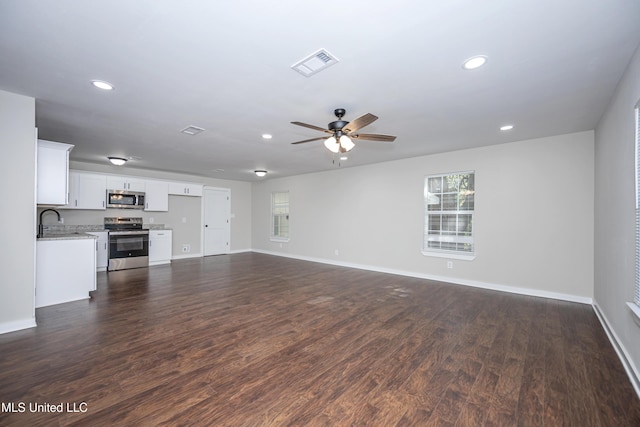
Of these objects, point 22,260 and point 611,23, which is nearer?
point 611,23

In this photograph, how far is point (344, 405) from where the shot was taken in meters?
1.81

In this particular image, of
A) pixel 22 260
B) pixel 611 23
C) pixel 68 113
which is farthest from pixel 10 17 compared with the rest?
pixel 611 23

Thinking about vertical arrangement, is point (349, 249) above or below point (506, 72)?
below

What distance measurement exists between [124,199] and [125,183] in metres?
0.40

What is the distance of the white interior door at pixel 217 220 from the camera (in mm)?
8492

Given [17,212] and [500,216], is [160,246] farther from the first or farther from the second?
[500,216]

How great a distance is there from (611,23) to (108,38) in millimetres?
3492

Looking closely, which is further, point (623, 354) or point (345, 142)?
point (345, 142)

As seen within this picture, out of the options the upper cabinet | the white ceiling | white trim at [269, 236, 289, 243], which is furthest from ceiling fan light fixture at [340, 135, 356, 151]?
white trim at [269, 236, 289, 243]

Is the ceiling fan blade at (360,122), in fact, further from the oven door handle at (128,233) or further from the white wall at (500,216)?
the oven door handle at (128,233)

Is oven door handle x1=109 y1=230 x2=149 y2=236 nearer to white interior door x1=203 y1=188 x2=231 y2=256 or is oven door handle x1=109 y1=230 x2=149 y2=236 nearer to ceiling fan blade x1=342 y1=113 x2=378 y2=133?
white interior door x1=203 y1=188 x2=231 y2=256

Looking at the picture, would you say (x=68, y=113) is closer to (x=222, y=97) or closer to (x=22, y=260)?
(x=22, y=260)

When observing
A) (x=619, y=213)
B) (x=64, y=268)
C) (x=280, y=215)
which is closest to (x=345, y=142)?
(x=619, y=213)

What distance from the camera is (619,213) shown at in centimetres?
258
